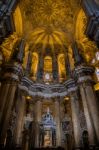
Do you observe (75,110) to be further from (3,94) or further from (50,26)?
(50,26)

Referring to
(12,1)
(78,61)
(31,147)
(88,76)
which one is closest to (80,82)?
(88,76)

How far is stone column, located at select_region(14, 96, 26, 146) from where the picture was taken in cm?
1672

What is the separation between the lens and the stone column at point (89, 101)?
50.9 ft

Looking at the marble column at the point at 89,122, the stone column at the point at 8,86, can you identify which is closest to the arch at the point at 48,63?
Result: the stone column at the point at 8,86

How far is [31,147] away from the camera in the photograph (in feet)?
57.1

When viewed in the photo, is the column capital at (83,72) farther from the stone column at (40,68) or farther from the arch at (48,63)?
the arch at (48,63)

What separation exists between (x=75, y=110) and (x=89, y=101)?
2706mm

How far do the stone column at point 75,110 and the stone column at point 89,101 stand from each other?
1.81 metres

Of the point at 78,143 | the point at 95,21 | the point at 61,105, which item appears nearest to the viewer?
the point at 95,21

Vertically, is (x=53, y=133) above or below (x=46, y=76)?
below

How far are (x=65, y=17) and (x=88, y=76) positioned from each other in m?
10.6

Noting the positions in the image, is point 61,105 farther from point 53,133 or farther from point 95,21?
point 95,21

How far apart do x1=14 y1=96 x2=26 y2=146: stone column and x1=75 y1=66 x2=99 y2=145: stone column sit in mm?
6783

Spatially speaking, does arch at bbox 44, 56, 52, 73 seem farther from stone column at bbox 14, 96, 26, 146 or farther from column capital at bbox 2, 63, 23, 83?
stone column at bbox 14, 96, 26, 146
